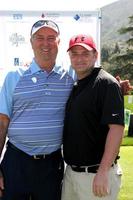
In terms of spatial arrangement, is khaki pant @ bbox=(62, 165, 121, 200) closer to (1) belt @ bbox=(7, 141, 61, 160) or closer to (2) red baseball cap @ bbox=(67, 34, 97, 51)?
(1) belt @ bbox=(7, 141, 61, 160)

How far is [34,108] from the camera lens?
3.53 metres

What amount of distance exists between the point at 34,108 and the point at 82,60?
0.50 metres

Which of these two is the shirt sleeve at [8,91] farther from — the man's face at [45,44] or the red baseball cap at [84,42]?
the red baseball cap at [84,42]

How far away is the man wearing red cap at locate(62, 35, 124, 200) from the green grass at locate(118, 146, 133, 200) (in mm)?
2828

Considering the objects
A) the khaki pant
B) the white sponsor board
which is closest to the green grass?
the white sponsor board

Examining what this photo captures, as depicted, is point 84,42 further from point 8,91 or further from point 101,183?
point 101,183

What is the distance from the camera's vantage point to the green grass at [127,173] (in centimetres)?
644

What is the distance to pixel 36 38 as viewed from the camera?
3.63 metres

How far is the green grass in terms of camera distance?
21.1 ft

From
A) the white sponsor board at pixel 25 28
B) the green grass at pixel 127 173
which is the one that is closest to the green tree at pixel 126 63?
the green grass at pixel 127 173

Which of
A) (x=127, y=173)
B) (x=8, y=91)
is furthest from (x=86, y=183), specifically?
(x=127, y=173)

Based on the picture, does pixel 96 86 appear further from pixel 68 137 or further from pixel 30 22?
pixel 30 22

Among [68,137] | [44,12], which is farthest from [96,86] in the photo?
[44,12]

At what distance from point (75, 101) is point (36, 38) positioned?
59cm
